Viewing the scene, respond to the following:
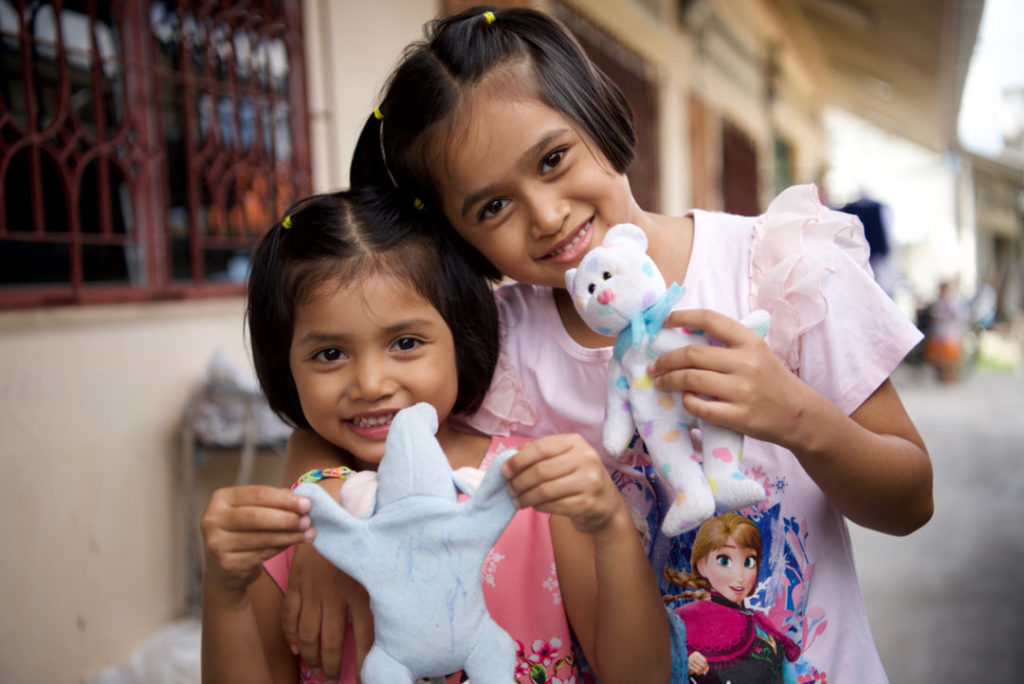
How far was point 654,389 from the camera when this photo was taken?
2.93ft

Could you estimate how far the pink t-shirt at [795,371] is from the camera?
104cm

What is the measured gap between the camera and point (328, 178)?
10.6ft

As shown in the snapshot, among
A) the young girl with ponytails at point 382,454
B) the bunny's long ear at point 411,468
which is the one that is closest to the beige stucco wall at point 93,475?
the young girl with ponytails at point 382,454

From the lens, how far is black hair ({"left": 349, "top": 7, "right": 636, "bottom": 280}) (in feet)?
3.61

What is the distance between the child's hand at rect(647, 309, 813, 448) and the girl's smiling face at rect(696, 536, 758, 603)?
27 cm

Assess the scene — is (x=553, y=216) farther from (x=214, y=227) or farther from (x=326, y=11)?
(x=326, y=11)

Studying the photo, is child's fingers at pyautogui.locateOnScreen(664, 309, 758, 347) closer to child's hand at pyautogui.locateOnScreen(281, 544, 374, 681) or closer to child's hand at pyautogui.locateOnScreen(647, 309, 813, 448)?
child's hand at pyautogui.locateOnScreen(647, 309, 813, 448)

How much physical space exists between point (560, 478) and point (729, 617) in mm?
429

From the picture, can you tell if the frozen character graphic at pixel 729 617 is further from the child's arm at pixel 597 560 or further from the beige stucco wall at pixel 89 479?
the beige stucco wall at pixel 89 479

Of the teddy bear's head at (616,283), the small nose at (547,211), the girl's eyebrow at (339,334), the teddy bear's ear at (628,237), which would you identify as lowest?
the girl's eyebrow at (339,334)

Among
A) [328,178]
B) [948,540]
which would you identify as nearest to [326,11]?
[328,178]

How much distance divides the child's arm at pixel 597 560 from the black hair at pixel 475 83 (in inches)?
19.4

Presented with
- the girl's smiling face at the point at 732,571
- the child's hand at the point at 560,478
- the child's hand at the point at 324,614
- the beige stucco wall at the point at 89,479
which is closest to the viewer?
the child's hand at the point at 560,478

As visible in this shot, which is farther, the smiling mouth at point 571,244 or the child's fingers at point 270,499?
the smiling mouth at point 571,244
